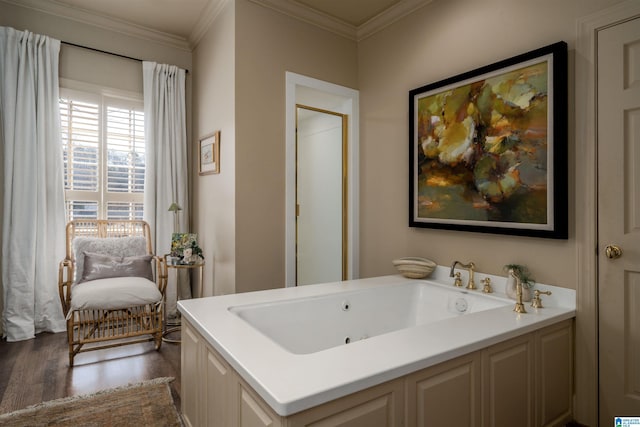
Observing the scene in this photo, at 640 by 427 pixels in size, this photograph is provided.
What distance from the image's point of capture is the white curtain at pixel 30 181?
9.95ft

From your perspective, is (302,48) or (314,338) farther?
(302,48)

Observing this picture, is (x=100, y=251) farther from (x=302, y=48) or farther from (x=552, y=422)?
(x=552, y=422)

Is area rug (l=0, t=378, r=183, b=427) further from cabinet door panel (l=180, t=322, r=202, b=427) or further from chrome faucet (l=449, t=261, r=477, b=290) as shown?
chrome faucet (l=449, t=261, r=477, b=290)

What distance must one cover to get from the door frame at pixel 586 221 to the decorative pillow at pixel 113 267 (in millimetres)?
3155

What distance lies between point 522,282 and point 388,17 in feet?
7.74

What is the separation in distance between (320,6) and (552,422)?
10.7ft

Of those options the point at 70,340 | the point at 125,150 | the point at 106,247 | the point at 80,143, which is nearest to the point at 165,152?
the point at 125,150

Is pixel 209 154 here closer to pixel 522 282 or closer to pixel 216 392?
pixel 216 392

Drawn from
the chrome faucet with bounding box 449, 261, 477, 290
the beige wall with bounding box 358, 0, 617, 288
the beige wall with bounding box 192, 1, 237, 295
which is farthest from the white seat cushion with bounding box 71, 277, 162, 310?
the chrome faucet with bounding box 449, 261, 477, 290

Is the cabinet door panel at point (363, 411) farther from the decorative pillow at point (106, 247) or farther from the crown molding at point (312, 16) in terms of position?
the crown molding at point (312, 16)

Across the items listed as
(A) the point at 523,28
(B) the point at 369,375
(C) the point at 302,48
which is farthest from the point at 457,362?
(C) the point at 302,48

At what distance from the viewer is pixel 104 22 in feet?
11.3

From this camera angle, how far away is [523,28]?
7.14 ft

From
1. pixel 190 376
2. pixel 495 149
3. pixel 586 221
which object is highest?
pixel 495 149
